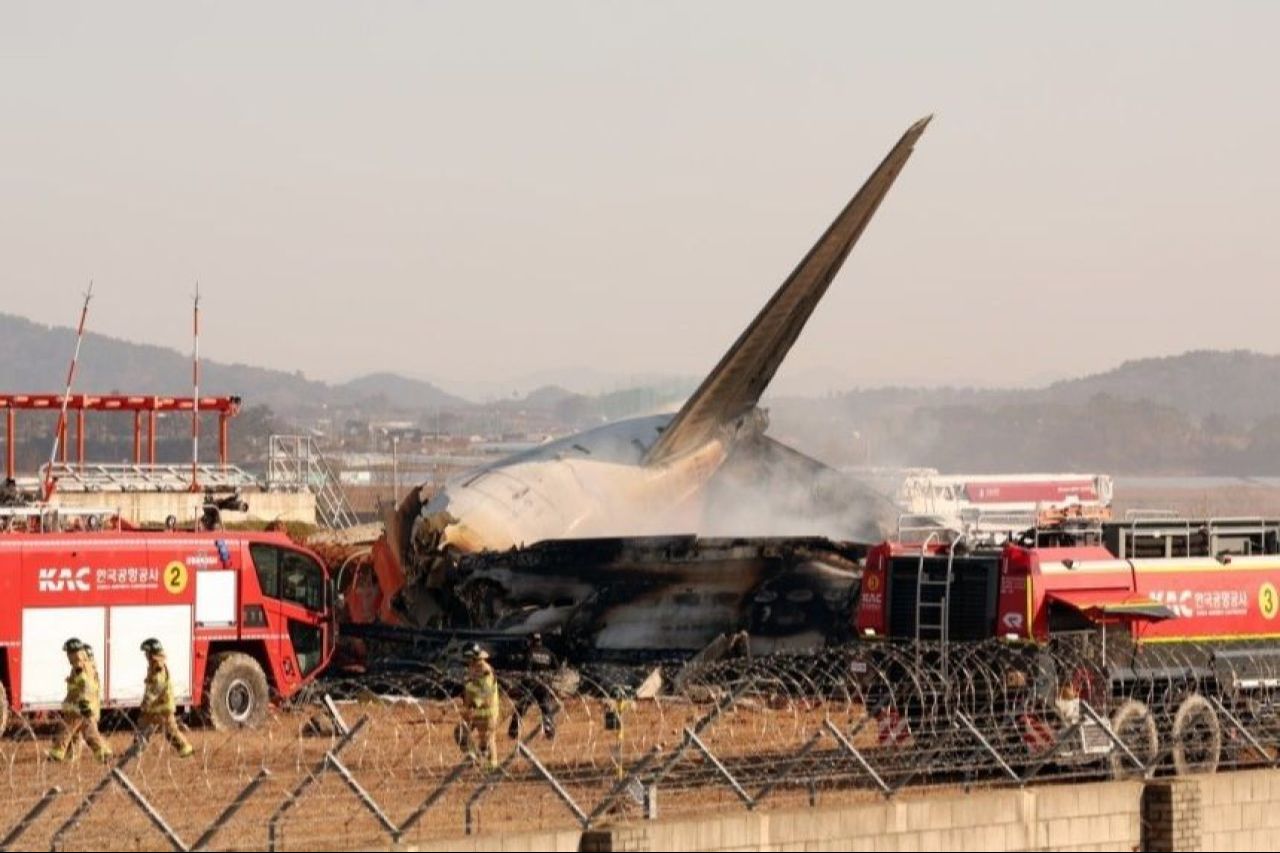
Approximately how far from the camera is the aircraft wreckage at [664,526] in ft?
151

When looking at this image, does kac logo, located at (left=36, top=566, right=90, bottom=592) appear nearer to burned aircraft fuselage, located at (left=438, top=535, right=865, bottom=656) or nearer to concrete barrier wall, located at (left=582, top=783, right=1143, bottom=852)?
burned aircraft fuselage, located at (left=438, top=535, right=865, bottom=656)

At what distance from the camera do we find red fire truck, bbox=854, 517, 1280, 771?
28031 mm

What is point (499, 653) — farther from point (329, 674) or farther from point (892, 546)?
point (892, 546)

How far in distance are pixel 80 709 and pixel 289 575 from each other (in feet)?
29.7

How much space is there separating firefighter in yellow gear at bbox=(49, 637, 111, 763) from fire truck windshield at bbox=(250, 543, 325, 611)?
Answer: 788cm

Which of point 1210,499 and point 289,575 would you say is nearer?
point 289,575

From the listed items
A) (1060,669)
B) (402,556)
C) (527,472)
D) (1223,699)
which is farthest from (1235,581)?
(527,472)

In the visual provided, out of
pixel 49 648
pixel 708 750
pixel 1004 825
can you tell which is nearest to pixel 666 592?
pixel 49 648

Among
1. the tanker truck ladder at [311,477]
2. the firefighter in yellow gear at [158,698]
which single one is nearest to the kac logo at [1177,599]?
the firefighter in yellow gear at [158,698]

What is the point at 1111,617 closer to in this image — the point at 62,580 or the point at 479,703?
the point at 479,703

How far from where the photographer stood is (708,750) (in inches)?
981

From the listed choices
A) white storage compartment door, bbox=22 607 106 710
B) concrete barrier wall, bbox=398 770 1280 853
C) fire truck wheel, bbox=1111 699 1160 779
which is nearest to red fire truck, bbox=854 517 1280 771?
fire truck wheel, bbox=1111 699 1160 779

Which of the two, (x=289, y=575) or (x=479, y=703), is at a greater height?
(x=289, y=575)

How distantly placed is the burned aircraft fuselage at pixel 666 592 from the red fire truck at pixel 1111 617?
512 inches
